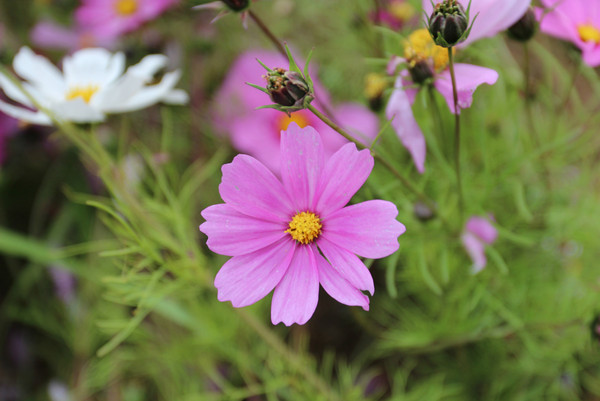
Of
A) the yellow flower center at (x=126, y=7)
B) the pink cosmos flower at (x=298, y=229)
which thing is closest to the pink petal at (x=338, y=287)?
the pink cosmos flower at (x=298, y=229)

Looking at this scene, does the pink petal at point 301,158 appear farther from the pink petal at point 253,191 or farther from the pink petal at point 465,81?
the pink petal at point 465,81

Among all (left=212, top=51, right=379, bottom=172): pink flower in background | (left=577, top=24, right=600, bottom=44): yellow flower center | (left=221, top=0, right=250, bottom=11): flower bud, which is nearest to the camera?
(left=221, top=0, right=250, bottom=11): flower bud

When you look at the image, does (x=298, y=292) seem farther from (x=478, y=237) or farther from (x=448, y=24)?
(x=478, y=237)

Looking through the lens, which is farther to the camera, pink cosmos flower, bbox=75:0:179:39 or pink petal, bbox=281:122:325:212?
pink cosmos flower, bbox=75:0:179:39

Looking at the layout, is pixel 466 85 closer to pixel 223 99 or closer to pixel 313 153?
pixel 313 153

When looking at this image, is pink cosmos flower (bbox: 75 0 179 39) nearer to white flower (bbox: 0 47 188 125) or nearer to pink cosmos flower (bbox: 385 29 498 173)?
white flower (bbox: 0 47 188 125)

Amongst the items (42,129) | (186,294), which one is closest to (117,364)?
(186,294)

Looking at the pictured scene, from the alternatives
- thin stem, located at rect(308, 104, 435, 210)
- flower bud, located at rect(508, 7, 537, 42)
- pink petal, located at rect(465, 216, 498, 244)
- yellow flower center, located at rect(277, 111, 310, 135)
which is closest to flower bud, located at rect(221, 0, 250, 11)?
thin stem, located at rect(308, 104, 435, 210)
